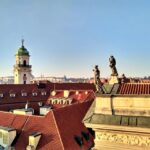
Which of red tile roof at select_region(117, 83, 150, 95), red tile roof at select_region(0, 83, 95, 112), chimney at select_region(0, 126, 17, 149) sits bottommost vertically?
chimney at select_region(0, 126, 17, 149)

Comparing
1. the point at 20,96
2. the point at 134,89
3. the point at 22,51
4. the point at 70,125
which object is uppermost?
the point at 22,51

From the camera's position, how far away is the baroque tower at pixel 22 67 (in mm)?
77875

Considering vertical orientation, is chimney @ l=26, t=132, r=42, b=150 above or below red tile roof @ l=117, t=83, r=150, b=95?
below

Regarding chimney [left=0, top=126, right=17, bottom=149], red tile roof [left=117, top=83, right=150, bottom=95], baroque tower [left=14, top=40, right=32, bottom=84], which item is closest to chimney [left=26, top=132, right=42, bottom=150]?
chimney [left=0, top=126, right=17, bottom=149]

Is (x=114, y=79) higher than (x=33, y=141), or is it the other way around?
(x=114, y=79)

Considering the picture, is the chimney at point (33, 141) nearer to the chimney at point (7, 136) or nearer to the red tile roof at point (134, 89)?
the chimney at point (7, 136)

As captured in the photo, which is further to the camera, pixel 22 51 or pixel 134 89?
pixel 22 51

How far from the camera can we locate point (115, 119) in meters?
7.60

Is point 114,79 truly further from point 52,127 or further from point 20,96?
point 20,96

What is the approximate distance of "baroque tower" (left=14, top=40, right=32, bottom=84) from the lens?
77.9 metres

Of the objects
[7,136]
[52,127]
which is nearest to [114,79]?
[52,127]

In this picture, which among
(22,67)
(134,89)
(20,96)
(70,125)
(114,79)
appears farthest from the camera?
(22,67)

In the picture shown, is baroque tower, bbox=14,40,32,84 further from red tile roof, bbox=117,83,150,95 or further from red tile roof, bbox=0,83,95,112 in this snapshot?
red tile roof, bbox=117,83,150,95

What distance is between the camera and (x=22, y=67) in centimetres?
7781
